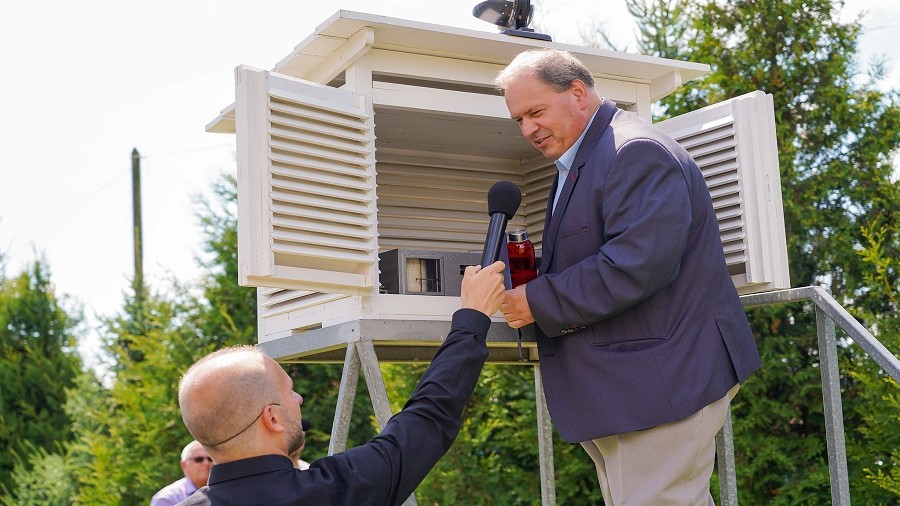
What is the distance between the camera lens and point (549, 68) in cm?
312

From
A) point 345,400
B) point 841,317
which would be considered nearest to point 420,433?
point 345,400

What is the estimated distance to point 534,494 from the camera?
262 inches

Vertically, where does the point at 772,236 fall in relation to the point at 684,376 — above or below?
above

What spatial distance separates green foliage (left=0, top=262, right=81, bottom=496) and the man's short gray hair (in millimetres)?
9411

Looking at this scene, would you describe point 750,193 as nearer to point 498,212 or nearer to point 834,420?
point 834,420

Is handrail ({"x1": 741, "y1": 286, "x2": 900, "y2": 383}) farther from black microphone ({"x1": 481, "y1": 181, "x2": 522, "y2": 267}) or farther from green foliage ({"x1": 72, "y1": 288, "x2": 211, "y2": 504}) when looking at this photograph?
green foliage ({"x1": 72, "y1": 288, "x2": 211, "y2": 504})

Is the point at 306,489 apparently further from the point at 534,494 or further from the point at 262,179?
the point at 534,494

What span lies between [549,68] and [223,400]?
139 centimetres

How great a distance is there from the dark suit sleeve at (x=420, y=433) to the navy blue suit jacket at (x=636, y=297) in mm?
406

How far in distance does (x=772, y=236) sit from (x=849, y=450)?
2169mm

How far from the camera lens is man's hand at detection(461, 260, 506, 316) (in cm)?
289

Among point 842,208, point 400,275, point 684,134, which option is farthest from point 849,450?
point 400,275

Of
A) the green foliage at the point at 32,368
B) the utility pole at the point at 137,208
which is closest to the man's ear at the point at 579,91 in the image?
the green foliage at the point at 32,368

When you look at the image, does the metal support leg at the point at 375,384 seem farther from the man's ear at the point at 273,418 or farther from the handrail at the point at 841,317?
the handrail at the point at 841,317
